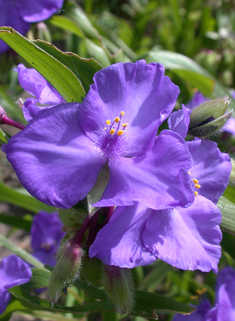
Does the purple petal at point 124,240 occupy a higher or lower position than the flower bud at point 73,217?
higher

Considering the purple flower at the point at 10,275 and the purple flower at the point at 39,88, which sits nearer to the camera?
the purple flower at the point at 39,88

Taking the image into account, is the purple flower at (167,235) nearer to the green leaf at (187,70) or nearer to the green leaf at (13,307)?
the green leaf at (13,307)

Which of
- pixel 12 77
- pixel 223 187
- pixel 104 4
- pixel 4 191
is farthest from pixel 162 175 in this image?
pixel 104 4

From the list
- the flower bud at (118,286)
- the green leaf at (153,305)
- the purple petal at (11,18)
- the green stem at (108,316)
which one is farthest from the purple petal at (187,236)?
the purple petal at (11,18)

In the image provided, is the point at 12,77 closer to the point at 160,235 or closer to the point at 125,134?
the point at 125,134

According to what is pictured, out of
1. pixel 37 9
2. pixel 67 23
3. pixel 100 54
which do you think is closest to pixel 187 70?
pixel 100 54

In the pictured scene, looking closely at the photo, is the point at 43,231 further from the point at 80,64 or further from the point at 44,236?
the point at 80,64
